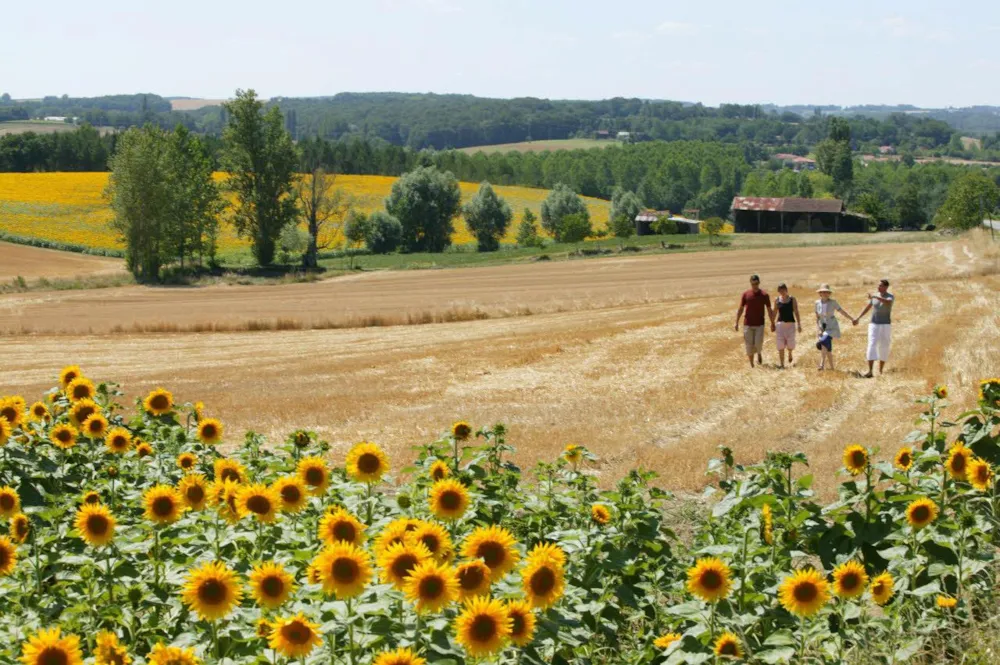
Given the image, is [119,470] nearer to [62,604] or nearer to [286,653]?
[62,604]

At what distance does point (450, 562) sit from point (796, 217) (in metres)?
112

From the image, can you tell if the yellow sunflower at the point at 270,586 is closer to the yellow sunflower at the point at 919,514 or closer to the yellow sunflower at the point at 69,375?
the yellow sunflower at the point at 919,514

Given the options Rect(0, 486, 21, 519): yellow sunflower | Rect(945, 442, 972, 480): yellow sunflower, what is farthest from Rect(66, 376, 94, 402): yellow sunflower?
Rect(945, 442, 972, 480): yellow sunflower

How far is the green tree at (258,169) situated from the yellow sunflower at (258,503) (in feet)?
246

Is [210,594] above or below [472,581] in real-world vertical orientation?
below

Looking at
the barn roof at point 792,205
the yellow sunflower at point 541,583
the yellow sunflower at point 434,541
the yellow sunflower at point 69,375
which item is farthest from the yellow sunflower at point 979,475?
the barn roof at point 792,205

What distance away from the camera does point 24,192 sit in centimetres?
10150

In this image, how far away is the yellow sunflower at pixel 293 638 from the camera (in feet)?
14.0

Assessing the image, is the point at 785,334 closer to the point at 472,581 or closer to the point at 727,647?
the point at 727,647

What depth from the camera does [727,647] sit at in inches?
194

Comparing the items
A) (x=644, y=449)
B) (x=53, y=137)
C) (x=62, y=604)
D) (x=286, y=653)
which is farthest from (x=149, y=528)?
(x=53, y=137)

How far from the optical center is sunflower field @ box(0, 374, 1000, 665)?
181 inches

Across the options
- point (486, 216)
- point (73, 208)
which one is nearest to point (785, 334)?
point (486, 216)

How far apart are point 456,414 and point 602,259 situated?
54958 mm
